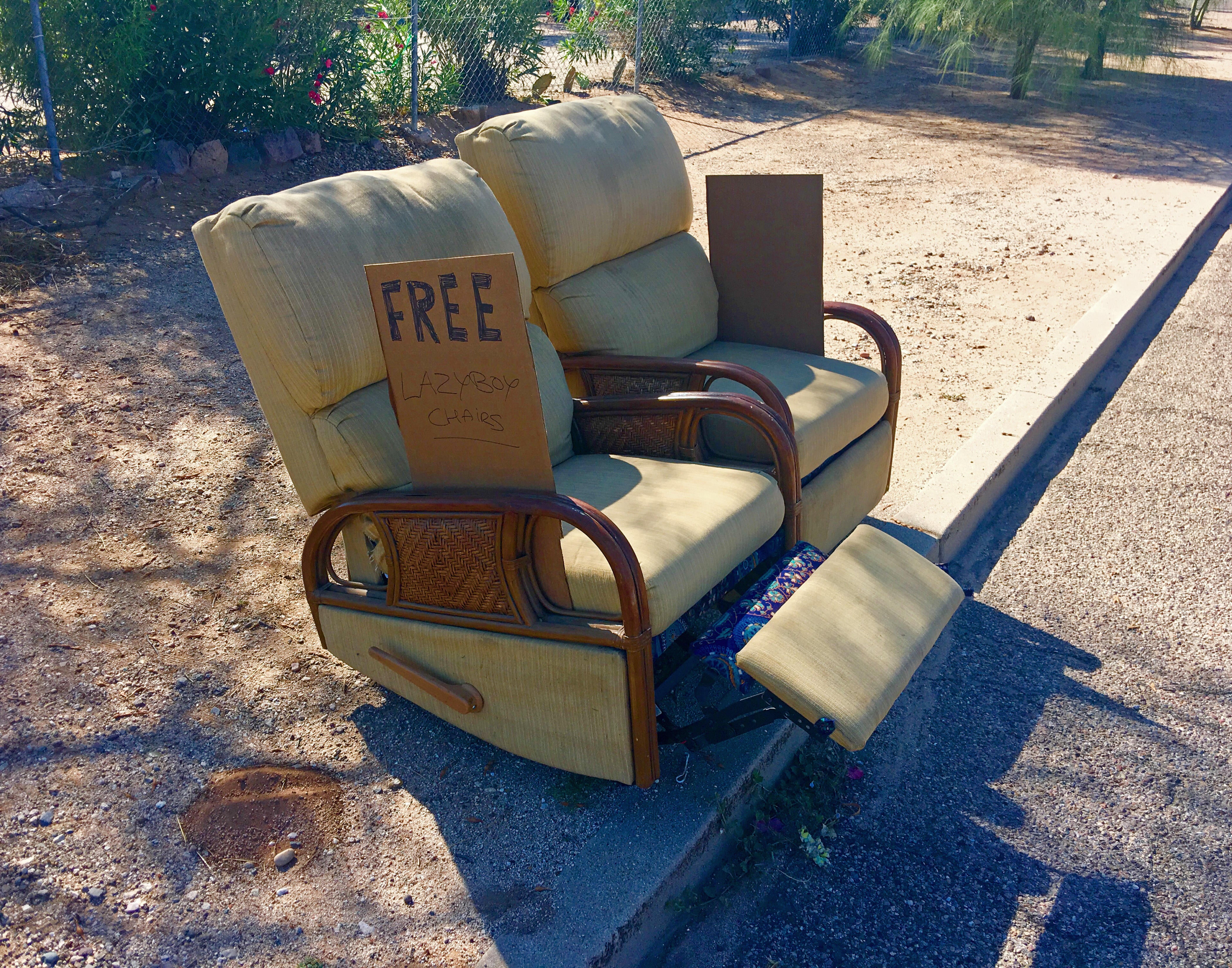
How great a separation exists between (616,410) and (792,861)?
136 centimetres

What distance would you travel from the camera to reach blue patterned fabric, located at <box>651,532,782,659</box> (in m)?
2.44

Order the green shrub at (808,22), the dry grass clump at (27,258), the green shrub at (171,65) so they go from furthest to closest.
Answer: the green shrub at (808,22) → the green shrub at (171,65) → the dry grass clump at (27,258)

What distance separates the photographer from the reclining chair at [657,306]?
10.2 ft

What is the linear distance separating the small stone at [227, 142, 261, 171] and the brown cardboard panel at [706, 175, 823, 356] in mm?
4149

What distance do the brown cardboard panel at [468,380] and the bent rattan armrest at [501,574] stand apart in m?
0.05

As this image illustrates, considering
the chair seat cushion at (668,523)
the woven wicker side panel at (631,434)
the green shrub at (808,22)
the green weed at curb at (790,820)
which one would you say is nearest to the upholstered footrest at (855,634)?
the chair seat cushion at (668,523)

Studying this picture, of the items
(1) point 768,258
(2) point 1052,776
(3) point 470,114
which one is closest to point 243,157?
(3) point 470,114

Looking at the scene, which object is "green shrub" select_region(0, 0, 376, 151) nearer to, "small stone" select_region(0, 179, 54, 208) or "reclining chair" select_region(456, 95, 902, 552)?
"small stone" select_region(0, 179, 54, 208)

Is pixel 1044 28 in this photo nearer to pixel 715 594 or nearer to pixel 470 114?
pixel 470 114

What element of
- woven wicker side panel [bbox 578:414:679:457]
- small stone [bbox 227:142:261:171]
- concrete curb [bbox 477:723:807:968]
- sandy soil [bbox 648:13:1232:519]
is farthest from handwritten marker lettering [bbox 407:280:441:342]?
small stone [bbox 227:142:261:171]

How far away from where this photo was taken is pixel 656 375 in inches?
124

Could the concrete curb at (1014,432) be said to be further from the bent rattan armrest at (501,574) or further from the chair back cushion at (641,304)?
the bent rattan armrest at (501,574)

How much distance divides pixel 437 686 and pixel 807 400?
1478 mm

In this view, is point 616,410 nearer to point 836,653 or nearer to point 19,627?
point 836,653
